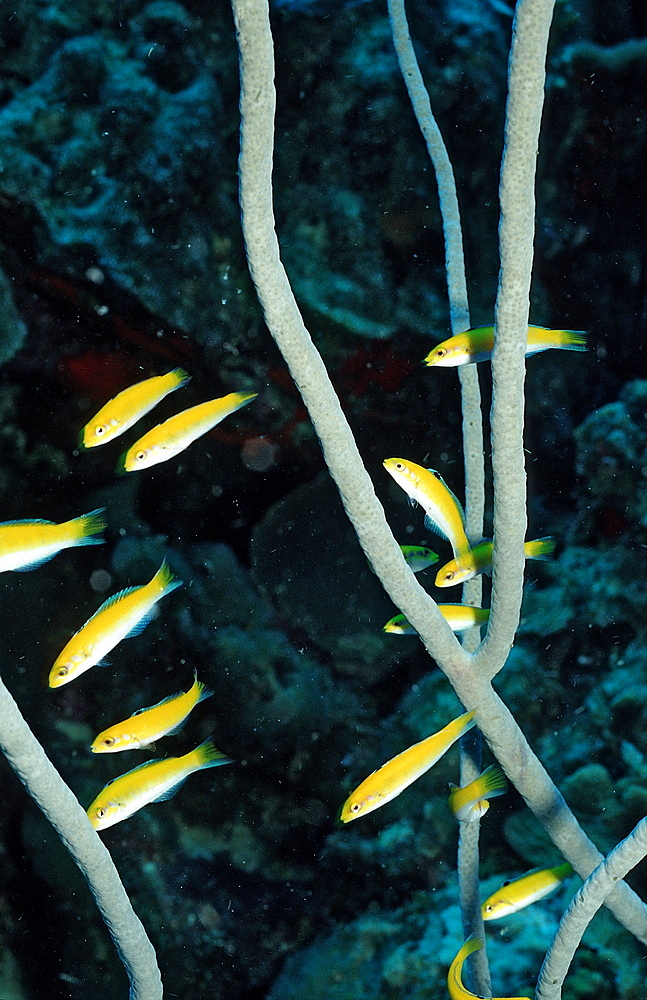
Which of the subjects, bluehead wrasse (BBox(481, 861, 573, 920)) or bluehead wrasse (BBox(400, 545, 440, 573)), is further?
bluehead wrasse (BBox(400, 545, 440, 573))

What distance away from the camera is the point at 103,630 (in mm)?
2232

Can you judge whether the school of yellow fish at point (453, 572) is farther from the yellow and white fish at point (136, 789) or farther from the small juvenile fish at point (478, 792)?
the yellow and white fish at point (136, 789)

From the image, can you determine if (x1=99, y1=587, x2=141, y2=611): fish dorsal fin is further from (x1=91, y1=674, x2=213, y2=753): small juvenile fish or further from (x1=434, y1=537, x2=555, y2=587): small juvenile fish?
(x1=434, y1=537, x2=555, y2=587): small juvenile fish

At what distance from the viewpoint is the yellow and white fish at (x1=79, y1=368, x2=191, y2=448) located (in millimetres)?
2354

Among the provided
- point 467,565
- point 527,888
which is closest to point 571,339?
point 467,565

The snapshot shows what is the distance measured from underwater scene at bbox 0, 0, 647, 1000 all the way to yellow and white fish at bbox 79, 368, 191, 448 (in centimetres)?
250

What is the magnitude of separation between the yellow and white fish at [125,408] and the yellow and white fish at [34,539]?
402mm

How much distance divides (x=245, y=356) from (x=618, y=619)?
3.32m

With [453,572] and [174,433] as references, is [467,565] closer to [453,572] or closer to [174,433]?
[453,572]

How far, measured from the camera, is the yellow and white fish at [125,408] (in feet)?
7.72

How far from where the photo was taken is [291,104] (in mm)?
5074

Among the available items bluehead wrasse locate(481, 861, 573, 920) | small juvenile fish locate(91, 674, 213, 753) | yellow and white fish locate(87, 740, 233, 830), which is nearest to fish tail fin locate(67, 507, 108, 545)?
small juvenile fish locate(91, 674, 213, 753)

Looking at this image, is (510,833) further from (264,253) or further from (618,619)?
(264,253)

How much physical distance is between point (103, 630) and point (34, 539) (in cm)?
43
